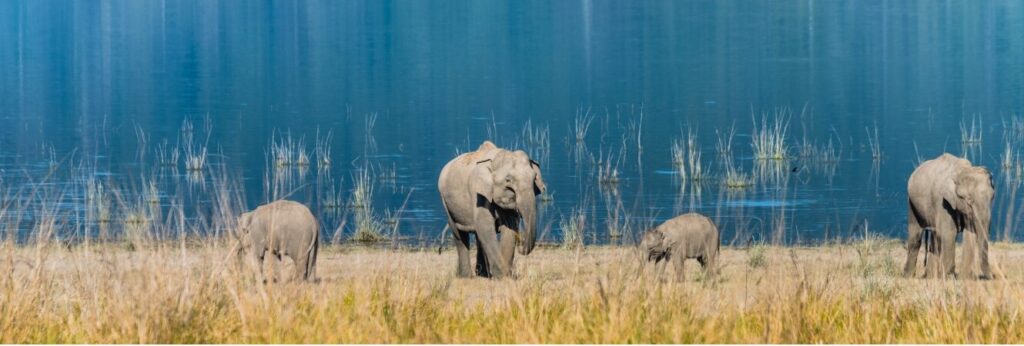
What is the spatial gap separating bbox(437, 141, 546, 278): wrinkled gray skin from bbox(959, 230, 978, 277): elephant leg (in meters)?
3.78

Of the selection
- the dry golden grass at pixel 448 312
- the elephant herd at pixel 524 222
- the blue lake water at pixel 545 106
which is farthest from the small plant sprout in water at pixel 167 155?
the dry golden grass at pixel 448 312

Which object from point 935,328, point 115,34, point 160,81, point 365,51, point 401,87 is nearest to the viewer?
point 935,328

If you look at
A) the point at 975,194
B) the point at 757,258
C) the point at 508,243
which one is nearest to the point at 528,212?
the point at 508,243

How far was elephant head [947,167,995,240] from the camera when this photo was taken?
1555cm

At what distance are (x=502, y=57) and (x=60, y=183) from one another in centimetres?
3550

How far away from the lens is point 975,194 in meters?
15.6

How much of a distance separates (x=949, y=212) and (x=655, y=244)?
8.93 ft

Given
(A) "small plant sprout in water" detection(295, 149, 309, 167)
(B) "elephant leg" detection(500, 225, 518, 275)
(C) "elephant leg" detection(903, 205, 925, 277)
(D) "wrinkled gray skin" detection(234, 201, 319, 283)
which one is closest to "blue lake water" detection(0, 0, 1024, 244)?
(A) "small plant sprout in water" detection(295, 149, 309, 167)

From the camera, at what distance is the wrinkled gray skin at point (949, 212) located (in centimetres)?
1559

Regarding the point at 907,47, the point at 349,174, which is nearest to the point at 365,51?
the point at 907,47

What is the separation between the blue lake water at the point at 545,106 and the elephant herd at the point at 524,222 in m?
0.75

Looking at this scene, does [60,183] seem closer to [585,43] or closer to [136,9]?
[585,43]

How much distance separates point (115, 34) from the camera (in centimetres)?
8625

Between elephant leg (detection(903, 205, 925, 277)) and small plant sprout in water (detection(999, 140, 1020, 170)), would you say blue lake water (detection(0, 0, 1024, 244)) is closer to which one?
small plant sprout in water (detection(999, 140, 1020, 170))
